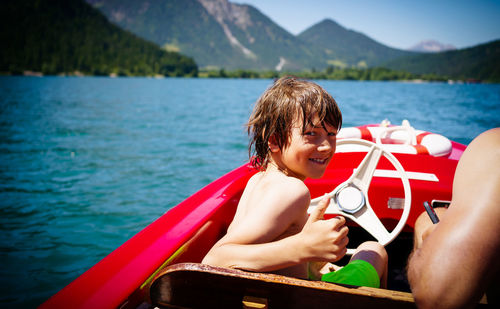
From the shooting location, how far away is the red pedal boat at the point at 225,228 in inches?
37.8

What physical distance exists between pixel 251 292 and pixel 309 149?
1.94 feet

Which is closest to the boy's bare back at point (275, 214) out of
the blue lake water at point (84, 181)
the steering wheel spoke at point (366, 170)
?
the steering wheel spoke at point (366, 170)

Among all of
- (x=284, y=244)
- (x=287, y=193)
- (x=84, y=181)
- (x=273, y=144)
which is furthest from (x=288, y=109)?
(x=84, y=181)

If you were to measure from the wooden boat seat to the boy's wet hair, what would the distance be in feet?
1.94

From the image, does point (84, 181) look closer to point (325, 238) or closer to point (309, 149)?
point (309, 149)

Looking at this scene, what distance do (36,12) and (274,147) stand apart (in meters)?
124

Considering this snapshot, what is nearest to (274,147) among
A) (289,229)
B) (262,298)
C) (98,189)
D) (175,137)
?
(289,229)

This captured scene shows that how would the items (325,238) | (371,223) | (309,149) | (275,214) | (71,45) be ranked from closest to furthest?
(325,238)
(275,214)
(309,149)
(371,223)
(71,45)

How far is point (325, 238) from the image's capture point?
99cm

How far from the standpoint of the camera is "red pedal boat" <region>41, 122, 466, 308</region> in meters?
0.96

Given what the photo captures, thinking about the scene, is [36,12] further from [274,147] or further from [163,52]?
[274,147]

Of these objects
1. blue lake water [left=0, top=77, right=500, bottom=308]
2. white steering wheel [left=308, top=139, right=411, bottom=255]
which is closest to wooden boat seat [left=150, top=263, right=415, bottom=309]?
Answer: white steering wheel [left=308, top=139, right=411, bottom=255]

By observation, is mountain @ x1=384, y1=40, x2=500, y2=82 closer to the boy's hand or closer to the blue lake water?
the blue lake water

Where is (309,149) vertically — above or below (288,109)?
below
